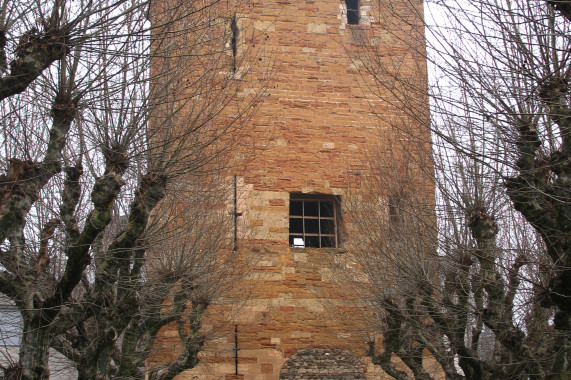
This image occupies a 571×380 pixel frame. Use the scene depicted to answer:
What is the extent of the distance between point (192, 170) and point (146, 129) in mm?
585

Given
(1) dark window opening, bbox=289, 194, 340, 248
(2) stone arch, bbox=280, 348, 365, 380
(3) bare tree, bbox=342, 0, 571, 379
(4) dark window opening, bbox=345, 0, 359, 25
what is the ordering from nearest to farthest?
1. (3) bare tree, bbox=342, 0, 571, 379
2. (2) stone arch, bbox=280, 348, 365, 380
3. (1) dark window opening, bbox=289, 194, 340, 248
4. (4) dark window opening, bbox=345, 0, 359, 25

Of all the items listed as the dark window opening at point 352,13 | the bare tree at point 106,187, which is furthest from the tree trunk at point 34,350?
the dark window opening at point 352,13

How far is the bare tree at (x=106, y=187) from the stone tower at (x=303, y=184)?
0.79 m

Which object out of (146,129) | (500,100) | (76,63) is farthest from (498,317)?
(76,63)

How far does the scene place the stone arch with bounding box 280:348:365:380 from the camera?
922 centimetres

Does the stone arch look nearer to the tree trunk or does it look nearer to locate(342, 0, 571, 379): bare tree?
locate(342, 0, 571, 379): bare tree

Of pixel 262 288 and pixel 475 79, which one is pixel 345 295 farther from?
pixel 475 79

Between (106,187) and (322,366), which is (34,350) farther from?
(322,366)

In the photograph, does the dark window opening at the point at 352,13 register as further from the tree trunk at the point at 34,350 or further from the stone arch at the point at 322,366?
the tree trunk at the point at 34,350

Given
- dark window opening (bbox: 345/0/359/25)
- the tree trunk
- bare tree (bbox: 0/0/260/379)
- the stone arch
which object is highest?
dark window opening (bbox: 345/0/359/25)

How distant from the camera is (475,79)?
550 cm

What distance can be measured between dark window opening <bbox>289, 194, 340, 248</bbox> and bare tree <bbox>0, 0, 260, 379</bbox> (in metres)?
1.52

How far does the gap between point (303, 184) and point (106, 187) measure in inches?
193

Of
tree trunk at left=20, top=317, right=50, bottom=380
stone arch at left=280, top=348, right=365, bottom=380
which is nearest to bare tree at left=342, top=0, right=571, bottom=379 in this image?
stone arch at left=280, top=348, right=365, bottom=380
